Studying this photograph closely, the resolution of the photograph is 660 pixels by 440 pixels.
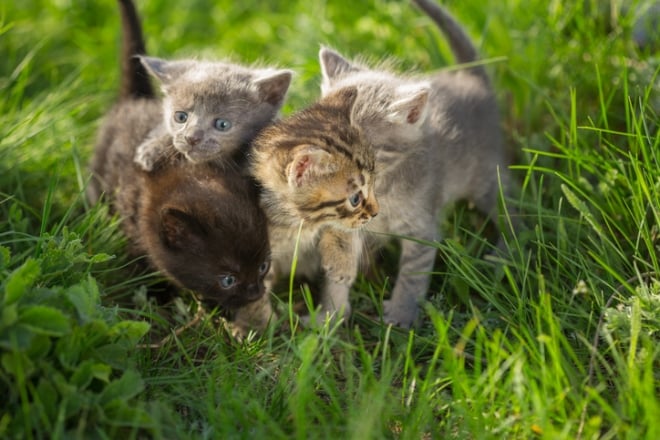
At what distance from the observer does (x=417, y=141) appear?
9.37ft

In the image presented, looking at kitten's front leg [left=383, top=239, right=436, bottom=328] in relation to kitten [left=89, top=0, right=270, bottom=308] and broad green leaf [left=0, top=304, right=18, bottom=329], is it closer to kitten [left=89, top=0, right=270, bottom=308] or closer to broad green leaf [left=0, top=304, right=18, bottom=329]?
kitten [left=89, top=0, right=270, bottom=308]

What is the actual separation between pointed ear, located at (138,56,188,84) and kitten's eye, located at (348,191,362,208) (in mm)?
1109

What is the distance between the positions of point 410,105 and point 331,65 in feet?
1.60

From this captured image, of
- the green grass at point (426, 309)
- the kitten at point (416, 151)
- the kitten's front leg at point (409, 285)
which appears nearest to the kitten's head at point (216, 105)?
the kitten at point (416, 151)

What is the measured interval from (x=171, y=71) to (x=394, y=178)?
1.10 meters

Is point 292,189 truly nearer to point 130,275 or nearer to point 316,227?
point 316,227

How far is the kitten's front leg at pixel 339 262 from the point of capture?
9.00 feet

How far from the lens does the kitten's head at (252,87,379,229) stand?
8.01ft

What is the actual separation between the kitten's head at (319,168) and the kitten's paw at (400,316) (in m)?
0.49

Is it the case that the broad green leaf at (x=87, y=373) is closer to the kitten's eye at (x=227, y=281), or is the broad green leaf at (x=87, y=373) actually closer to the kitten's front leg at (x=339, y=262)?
the kitten's eye at (x=227, y=281)

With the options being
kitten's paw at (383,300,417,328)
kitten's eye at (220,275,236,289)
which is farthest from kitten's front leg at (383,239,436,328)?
kitten's eye at (220,275,236,289)

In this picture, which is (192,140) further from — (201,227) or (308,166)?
(308,166)

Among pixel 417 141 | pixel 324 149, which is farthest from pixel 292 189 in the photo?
pixel 417 141

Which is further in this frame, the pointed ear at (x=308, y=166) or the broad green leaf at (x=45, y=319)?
the pointed ear at (x=308, y=166)
